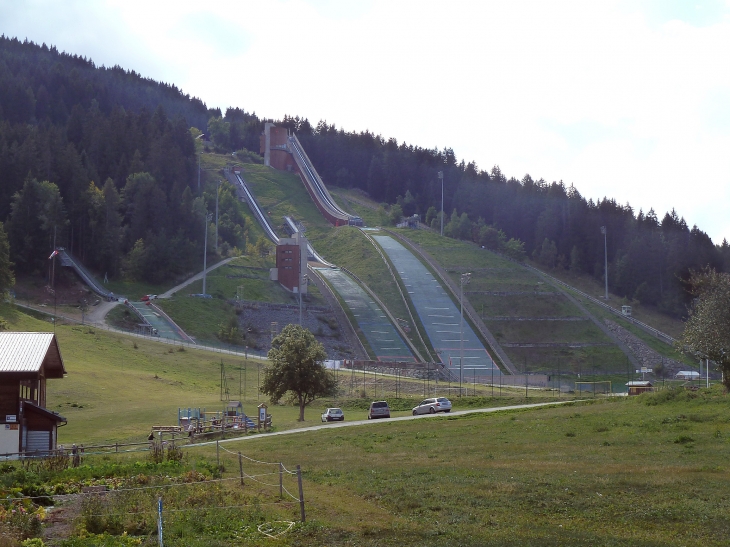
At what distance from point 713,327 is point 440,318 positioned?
201ft

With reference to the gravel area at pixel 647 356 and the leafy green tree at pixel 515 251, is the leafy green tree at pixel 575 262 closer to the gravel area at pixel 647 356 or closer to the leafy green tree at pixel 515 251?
the leafy green tree at pixel 515 251

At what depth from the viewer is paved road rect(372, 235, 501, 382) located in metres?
85.1

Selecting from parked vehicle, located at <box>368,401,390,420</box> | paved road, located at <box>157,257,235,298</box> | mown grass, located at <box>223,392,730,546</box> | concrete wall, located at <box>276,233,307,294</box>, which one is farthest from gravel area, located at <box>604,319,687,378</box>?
mown grass, located at <box>223,392,730,546</box>

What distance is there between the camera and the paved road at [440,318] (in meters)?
85.1

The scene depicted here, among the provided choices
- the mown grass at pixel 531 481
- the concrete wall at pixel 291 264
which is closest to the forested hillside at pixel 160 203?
the concrete wall at pixel 291 264

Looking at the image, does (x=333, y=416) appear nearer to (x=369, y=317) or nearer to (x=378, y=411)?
(x=378, y=411)

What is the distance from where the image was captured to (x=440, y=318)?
101 meters

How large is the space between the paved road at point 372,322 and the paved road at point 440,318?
4.26 m

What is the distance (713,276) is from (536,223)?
118452mm

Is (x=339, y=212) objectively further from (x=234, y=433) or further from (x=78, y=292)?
(x=234, y=433)

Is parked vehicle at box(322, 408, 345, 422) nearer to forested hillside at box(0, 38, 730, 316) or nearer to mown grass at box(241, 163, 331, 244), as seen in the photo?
forested hillside at box(0, 38, 730, 316)

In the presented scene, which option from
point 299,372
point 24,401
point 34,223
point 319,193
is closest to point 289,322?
point 34,223

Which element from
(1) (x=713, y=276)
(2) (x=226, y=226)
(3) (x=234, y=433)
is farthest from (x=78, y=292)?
(1) (x=713, y=276)

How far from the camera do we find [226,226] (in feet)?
443
